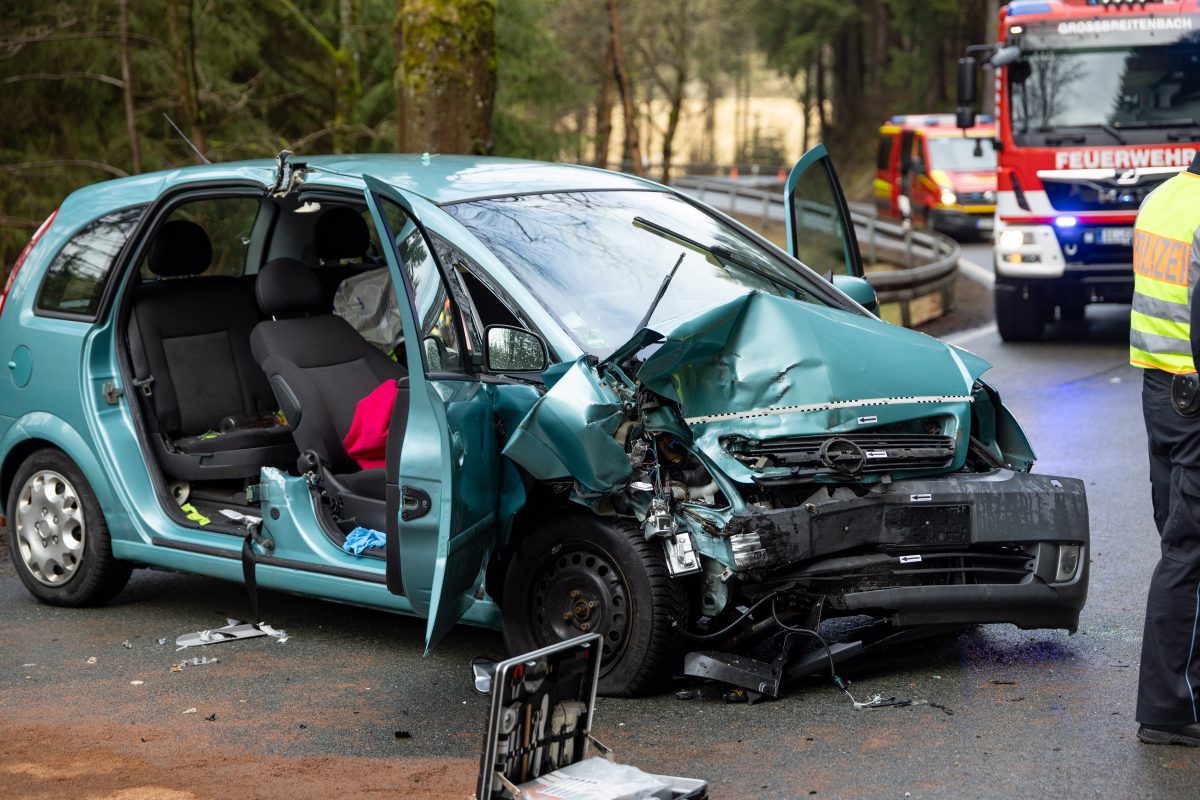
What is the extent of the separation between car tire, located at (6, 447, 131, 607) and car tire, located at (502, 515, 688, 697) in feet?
7.10

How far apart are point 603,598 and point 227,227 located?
3332 millimetres

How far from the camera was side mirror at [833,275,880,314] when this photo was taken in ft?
20.6

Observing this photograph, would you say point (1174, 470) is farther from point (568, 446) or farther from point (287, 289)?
point (287, 289)

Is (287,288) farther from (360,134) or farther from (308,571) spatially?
(360,134)

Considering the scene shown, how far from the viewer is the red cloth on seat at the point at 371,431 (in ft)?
19.9

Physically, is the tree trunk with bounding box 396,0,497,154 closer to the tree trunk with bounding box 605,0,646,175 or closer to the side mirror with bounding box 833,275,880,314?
the side mirror with bounding box 833,275,880,314

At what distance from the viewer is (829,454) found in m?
4.78

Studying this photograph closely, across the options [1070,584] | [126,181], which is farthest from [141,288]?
[1070,584]

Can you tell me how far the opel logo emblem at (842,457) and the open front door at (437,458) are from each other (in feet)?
3.42

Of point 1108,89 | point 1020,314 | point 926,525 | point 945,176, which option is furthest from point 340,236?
point 945,176

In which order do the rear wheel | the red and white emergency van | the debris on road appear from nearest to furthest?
the debris on road
the rear wheel
the red and white emergency van

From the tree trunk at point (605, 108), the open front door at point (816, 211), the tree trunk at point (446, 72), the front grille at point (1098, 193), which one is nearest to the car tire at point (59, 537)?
the open front door at point (816, 211)

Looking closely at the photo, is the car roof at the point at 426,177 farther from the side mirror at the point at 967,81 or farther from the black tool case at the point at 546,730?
the side mirror at the point at 967,81

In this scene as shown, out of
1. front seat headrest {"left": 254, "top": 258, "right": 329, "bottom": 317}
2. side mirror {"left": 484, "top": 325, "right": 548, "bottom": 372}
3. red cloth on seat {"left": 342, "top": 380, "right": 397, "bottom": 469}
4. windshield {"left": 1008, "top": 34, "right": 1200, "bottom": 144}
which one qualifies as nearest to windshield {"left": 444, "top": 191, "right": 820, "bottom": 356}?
side mirror {"left": 484, "top": 325, "right": 548, "bottom": 372}
